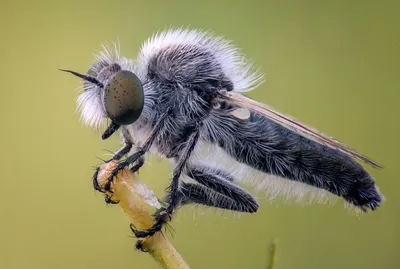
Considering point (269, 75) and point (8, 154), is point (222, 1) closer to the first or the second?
point (269, 75)

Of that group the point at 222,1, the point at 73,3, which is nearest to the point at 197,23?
the point at 222,1

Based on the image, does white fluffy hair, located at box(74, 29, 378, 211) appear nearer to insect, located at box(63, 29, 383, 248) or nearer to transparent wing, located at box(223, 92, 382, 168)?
insect, located at box(63, 29, 383, 248)

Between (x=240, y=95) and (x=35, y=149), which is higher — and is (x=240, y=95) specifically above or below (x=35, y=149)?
above

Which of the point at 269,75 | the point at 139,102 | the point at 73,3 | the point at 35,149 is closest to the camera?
the point at 139,102

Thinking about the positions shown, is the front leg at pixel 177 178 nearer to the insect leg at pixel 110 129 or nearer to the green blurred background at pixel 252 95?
the insect leg at pixel 110 129

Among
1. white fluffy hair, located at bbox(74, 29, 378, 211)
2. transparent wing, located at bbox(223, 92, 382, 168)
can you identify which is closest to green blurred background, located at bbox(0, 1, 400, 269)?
white fluffy hair, located at bbox(74, 29, 378, 211)

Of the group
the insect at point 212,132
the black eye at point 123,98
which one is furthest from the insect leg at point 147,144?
the black eye at point 123,98
